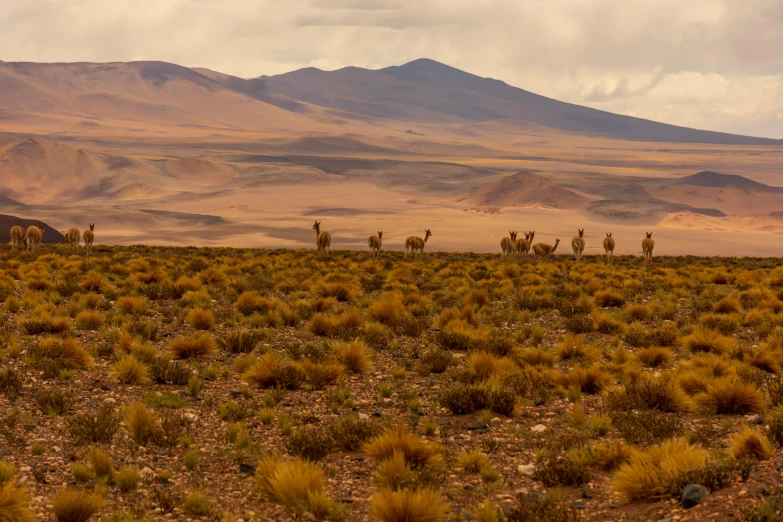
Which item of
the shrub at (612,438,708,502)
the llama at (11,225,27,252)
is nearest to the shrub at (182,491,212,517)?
the shrub at (612,438,708,502)

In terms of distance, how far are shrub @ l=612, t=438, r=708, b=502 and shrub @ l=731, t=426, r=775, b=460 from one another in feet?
1.60

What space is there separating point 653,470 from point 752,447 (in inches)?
58.5

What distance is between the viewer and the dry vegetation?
7941 millimetres

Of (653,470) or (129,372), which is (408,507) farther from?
(129,372)

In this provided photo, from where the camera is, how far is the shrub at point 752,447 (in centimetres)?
850

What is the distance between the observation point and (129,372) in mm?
12547

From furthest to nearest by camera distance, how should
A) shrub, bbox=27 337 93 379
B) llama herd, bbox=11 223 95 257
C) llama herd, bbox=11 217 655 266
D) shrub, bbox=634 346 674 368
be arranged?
llama herd, bbox=11 217 655 266 → llama herd, bbox=11 223 95 257 → shrub, bbox=634 346 674 368 → shrub, bbox=27 337 93 379

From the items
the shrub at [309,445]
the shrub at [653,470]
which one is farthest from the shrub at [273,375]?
the shrub at [653,470]

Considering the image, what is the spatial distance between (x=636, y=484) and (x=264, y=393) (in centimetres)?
620

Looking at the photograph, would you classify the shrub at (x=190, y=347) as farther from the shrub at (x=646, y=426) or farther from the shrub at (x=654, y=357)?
the shrub at (x=654, y=357)

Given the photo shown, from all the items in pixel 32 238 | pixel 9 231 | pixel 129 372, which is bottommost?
pixel 129 372

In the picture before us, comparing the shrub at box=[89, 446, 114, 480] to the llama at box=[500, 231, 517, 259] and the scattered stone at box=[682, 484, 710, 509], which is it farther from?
the llama at box=[500, 231, 517, 259]

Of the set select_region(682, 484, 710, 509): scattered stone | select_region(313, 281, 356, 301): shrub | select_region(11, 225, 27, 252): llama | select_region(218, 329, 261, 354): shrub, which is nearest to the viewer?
select_region(682, 484, 710, 509): scattered stone

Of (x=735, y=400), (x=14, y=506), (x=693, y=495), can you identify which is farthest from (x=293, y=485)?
(x=735, y=400)
